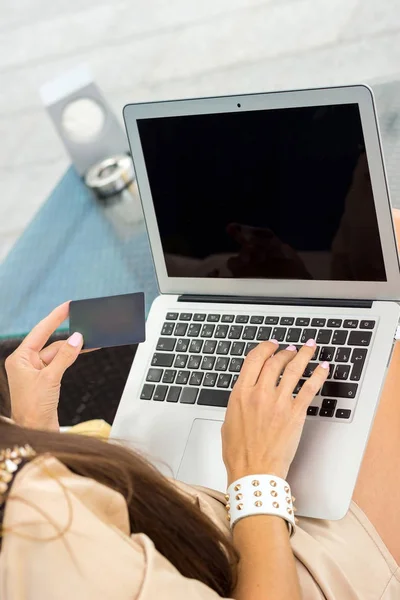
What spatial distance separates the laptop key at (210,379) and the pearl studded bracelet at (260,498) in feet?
0.65

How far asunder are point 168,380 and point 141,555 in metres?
0.42

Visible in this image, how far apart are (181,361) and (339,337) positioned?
0.71 ft

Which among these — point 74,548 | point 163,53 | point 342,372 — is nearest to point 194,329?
point 342,372

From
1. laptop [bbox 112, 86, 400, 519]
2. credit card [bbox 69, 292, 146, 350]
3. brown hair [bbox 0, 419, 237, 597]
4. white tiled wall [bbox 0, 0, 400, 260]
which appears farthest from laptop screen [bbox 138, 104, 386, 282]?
white tiled wall [bbox 0, 0, 400, 260]

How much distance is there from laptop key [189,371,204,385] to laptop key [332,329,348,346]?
0.18 meters

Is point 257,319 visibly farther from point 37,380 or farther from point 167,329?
point 37,380

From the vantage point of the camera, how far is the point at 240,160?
2.92ft

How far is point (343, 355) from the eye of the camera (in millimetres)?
864

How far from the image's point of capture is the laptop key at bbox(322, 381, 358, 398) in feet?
2.74

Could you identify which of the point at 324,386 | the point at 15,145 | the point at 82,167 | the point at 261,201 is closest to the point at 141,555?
the point at 324,386

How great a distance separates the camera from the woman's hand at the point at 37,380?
2.91 feet

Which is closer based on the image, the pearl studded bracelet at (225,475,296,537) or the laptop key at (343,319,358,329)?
the pearl studded bracelet at (225,475,296,537)

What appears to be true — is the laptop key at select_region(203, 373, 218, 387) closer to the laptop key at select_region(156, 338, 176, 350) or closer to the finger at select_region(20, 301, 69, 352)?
the laptop key at select_region(156, 338, 176, 350)

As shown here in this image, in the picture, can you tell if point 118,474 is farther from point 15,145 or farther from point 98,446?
point 15,145
